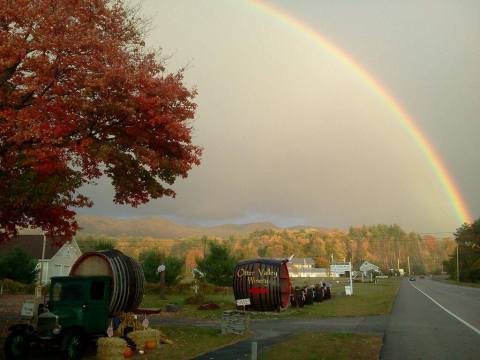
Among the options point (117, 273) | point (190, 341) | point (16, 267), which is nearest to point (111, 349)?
point (190, 341)

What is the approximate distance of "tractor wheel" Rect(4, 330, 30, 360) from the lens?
38.8ft

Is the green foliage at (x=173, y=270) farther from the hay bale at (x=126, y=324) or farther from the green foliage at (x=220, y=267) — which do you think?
the hay bale at (x=126, y=324)

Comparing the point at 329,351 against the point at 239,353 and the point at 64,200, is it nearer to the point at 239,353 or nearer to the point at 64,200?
the point at 239,353

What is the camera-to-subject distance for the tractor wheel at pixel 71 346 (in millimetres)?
11914

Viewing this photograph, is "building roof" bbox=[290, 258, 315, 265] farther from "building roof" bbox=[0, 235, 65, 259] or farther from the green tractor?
the green tractor

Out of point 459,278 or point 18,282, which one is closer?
point 18,282

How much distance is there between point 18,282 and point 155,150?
112ft

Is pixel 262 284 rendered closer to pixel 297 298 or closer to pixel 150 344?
pixel 297 298

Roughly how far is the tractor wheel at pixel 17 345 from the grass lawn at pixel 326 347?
19.4ft

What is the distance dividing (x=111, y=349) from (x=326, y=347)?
624 centimetres


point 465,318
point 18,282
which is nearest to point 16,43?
point 465,318

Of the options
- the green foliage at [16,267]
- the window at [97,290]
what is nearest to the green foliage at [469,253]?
the green foliage at [16,267]

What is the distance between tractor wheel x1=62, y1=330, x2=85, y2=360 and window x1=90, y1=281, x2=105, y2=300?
59.1 inches

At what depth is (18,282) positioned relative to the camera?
43.2 metres
